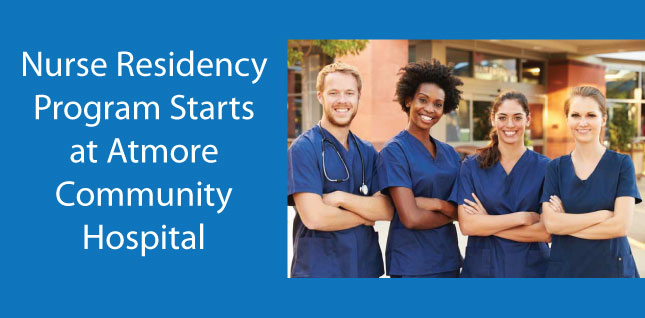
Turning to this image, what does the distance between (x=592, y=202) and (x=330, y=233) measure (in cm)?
112

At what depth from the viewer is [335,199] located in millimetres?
2893

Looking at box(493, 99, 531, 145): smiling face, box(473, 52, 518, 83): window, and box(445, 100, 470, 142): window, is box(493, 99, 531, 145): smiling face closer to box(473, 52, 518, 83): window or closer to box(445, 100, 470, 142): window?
box(445, 100, 470, 142): window

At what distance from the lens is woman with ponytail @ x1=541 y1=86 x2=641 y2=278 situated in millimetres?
2689

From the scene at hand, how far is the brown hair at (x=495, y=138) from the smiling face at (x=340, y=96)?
1.99ft

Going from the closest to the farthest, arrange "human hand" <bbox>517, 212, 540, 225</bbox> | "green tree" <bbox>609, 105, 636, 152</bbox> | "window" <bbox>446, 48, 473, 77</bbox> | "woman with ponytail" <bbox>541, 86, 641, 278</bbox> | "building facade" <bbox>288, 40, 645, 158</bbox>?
"woman with ponytail" <bbox>541, 86, 641, 278</bbox>, "human hand" <bbox>517, 212, 540, 225</bbox>, "building facade" <bbox>288, 40, 645, 158</bbox>, "window" <bbox>446, 48, 473, 77</bbox>, "green tree" <bbox>609, 105, 636, 152</bbox>

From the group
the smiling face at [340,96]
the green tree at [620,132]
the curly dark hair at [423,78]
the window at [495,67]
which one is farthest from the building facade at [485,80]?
the smiling face at [340,96]

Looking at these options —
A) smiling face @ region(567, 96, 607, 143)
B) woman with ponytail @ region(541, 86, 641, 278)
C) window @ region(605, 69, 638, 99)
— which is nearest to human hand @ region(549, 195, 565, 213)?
woman with ponytail @ region(541, 86, 641, 278)

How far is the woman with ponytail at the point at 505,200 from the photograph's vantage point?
288 centimetres

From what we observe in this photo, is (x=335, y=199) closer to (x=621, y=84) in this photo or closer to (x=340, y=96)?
(x=340, y=96)

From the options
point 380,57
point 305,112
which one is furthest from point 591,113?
point 305,112

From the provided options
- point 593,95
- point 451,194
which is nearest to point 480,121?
point 451,194

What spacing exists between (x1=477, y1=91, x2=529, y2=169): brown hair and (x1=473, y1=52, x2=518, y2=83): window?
8174 millimetres

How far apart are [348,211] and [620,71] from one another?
39.9 feet

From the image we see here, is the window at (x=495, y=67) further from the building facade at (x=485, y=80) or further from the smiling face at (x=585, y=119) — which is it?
the smiling face at (x=585, y=119)
